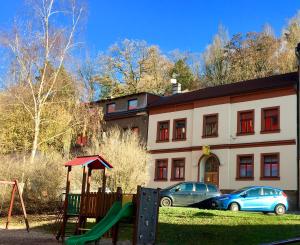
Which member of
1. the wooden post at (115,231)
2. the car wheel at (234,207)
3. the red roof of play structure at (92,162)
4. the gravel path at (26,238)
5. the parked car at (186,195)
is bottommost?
the gravel path at (26,238)

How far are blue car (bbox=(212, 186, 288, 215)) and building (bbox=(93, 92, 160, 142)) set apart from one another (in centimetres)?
1797

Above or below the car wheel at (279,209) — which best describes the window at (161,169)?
above

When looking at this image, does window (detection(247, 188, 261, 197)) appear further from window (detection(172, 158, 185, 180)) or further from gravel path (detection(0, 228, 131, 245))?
window (detection(172, 158, 185, 180))

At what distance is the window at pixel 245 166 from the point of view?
34.9m

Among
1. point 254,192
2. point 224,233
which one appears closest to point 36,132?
point 254,192

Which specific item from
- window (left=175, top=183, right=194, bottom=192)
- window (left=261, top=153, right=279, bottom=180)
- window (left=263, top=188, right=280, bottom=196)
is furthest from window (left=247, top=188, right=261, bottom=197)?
window (left=261, top=153, right=279, bottom=180)

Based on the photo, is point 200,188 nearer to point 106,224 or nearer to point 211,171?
point 211,171

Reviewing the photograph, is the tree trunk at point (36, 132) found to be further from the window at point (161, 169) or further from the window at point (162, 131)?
the window at point (162, 131)

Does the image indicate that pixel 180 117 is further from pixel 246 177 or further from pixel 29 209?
pixel 29 209

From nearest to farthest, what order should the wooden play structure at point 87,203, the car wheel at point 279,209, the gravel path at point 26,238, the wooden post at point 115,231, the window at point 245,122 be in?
the wooden post at point 115,231, the gravel path at point 26,238, the wooden play structure at point 87,203, the car wheel at point 279,209, the window at point 245,122

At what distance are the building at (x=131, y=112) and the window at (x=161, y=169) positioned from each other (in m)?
2.77

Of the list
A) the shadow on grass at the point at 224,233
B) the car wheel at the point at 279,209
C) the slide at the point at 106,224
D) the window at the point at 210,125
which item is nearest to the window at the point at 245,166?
the window at the point at 210,125

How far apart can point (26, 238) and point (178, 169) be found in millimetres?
25534

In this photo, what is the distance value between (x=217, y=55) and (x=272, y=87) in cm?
2971
